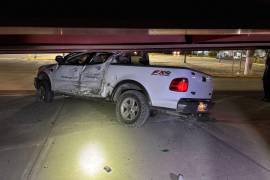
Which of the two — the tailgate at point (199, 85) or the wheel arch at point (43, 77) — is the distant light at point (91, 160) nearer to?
the tailgate at point (199, 85)

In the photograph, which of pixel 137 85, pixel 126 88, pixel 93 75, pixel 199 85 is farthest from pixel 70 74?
pixel 199 85

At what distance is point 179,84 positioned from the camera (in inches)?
291

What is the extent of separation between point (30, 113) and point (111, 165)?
14.3 ft

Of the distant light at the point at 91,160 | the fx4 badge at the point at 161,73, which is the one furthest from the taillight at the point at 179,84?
the distant light at the point at 91,160

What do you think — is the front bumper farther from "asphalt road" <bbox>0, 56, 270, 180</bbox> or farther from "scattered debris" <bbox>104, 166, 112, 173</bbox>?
"scattered debris" <bbox>104, 166, 112, 173</bbox>

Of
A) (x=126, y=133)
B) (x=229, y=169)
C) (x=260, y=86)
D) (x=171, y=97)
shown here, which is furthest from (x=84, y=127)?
(x=260, y=86)

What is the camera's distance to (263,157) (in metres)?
5.98

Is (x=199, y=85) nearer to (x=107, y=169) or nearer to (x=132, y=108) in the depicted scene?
(x=132, y=108)

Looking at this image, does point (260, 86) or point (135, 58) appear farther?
point (260, 86)

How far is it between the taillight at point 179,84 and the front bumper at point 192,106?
222mm
